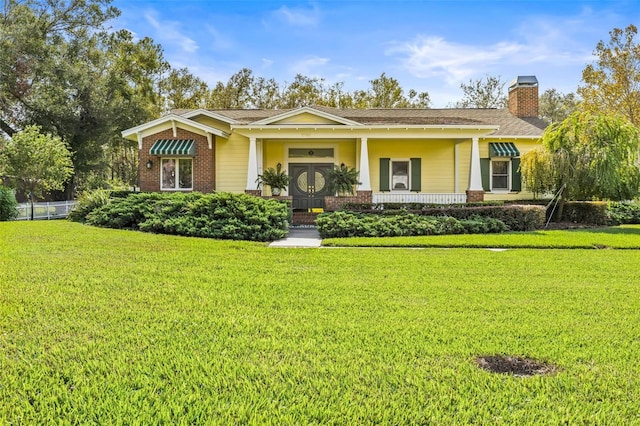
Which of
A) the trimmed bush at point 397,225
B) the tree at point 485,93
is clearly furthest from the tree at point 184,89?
the trimmed bush at point 397,225

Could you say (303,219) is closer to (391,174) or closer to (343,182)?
(343,182)

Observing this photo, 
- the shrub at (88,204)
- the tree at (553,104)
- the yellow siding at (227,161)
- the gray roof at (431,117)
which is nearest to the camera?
the shrub at (88,204)

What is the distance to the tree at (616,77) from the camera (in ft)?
83.3

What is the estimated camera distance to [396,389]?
297 centimetres

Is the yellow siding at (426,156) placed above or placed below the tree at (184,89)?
below

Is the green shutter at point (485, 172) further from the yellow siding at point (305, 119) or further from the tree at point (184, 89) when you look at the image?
the tree at point (184, 89)

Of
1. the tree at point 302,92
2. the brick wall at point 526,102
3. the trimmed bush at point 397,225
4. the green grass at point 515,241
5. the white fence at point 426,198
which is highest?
the tree at point 302,92

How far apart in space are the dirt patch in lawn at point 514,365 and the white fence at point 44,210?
20.4m

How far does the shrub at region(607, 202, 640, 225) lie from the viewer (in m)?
17.3

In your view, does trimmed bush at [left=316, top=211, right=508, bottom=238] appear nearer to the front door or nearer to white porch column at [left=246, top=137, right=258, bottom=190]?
white porch column at [left=246, top=137, right=258, bottom=190]

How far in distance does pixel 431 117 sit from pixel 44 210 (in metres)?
17.7

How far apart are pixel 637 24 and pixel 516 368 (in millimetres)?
29924

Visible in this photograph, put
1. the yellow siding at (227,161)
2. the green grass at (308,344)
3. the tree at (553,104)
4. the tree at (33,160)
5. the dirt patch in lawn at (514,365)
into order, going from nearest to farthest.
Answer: the green grass at (308,344)
the dirt patch in lawn at (514,365)
the tree at (33,160)
the yellow siding at (227,161)
the tree at (553,104)

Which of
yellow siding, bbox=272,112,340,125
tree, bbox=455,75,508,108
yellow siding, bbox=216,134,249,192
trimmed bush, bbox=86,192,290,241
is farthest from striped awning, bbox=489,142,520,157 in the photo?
tree, bbox=455,75,508,108
